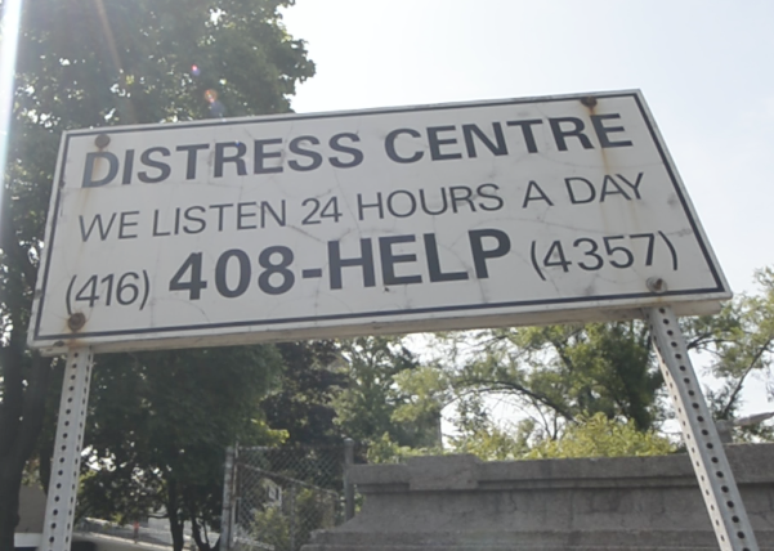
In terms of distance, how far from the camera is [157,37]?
1074 cm

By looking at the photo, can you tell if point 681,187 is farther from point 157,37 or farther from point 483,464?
point 157,37

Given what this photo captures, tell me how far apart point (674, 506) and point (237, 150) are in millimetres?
3463

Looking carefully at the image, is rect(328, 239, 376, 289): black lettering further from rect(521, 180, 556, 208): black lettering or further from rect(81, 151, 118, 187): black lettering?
rect(81, 151, 118, 187): black lettering

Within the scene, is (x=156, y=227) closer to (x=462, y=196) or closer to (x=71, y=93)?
(x=462, y=196)

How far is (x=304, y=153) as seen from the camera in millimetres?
2709

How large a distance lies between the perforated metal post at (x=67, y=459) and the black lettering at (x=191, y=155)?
889 mm

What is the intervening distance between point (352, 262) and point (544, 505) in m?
2.68

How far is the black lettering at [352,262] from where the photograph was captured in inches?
92.5

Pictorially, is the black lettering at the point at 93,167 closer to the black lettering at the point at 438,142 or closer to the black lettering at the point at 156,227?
the black lettering at the point at 156,227

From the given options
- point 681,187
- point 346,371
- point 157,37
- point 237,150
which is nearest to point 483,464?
point 681,187

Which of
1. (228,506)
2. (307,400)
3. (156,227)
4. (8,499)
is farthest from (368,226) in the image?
(307,400)

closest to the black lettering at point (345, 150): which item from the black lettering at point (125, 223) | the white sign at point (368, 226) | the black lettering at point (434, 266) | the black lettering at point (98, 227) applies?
the white sign at point (368, 226)

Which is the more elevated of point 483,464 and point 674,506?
point 483,464

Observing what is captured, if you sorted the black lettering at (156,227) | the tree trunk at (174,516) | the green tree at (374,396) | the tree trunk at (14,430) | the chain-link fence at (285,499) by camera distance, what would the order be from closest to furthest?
1. the black lettering at (156,227)
2. the chain-link fence at (285,499)
3. the tree trunk at (14,430)
4. the tree trunk at (174,516)
5. the green tree at (374,396)
